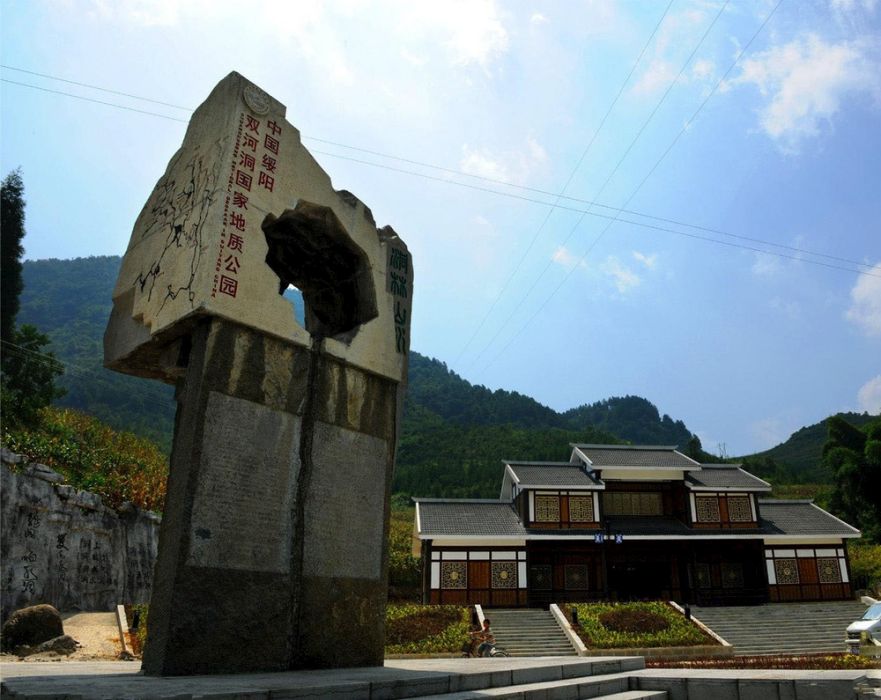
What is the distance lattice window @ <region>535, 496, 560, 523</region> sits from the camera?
25.1 m

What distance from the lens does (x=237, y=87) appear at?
6371 millimetres

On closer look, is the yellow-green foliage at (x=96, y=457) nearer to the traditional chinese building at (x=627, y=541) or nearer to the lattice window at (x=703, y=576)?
the traditional chinese building at (x=627, y=541)

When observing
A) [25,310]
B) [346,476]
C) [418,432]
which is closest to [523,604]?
[346,476]

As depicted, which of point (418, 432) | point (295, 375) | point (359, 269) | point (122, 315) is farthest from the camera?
point (418, 432)

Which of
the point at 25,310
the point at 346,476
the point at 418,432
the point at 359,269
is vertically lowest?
the point at 346,476

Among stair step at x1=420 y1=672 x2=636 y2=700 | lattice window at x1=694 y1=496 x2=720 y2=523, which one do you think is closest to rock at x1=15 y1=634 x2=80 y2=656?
stair step at x1=420 y1=672 x2=636 y2=700

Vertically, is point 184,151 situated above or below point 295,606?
above

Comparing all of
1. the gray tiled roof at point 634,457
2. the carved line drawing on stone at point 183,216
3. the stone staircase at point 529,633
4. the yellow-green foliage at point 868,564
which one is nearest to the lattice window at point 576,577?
the stone staircase at point 529,633

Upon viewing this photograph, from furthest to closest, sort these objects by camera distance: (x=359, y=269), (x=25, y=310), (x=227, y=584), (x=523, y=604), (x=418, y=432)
Result: (x=25, y=310) < (x=418, y=432) < (x=523, y=604) < (x=359, y=269) < (x=227, y=584)

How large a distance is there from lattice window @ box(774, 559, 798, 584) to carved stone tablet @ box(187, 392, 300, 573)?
83.5 feet

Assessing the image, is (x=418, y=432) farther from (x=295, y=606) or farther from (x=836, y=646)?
(x=295, y=606)

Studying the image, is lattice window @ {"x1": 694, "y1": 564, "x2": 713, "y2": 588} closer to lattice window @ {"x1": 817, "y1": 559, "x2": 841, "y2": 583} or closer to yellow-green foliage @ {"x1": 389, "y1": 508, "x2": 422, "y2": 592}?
lattice window @ {"x1": 817, "y1": 559, "x2": 841, "y2": 583}

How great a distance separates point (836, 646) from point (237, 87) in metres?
21.1

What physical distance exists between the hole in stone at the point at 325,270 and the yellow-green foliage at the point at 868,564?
2785 centimetres
